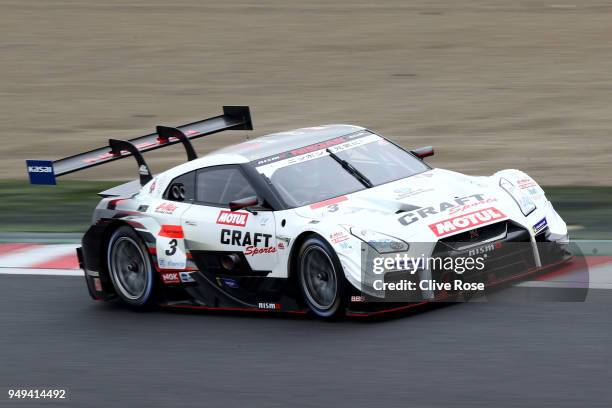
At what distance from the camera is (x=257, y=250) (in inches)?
311

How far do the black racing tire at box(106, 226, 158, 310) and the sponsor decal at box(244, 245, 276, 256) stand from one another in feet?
3.28

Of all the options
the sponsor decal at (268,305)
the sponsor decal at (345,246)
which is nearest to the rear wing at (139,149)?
the sponsor decal at (268,305)

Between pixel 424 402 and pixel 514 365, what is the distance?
2.41 feet

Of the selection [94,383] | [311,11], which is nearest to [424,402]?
[94,383]

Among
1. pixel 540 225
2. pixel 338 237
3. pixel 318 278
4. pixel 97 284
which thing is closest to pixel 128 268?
pixel 97 284

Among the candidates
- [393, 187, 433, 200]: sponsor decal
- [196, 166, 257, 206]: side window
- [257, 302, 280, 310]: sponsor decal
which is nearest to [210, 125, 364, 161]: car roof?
[196, 166, 257, 206]: side window

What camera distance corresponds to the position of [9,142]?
17.1 metres

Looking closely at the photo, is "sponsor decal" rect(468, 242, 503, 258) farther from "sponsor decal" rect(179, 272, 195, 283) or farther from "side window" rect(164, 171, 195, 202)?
"side window" rect(164, 171, 195, 202)

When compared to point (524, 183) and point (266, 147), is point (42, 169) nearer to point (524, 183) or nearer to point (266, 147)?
point (266, 147)

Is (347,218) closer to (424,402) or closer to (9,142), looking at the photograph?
(424,402)

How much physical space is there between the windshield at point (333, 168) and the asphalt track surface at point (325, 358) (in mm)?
920

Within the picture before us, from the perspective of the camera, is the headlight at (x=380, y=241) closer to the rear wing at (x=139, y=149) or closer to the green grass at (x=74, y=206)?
the rear wing at (x=139, y=149)

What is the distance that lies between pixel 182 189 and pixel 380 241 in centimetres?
201

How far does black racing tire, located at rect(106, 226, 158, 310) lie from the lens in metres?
8.70
